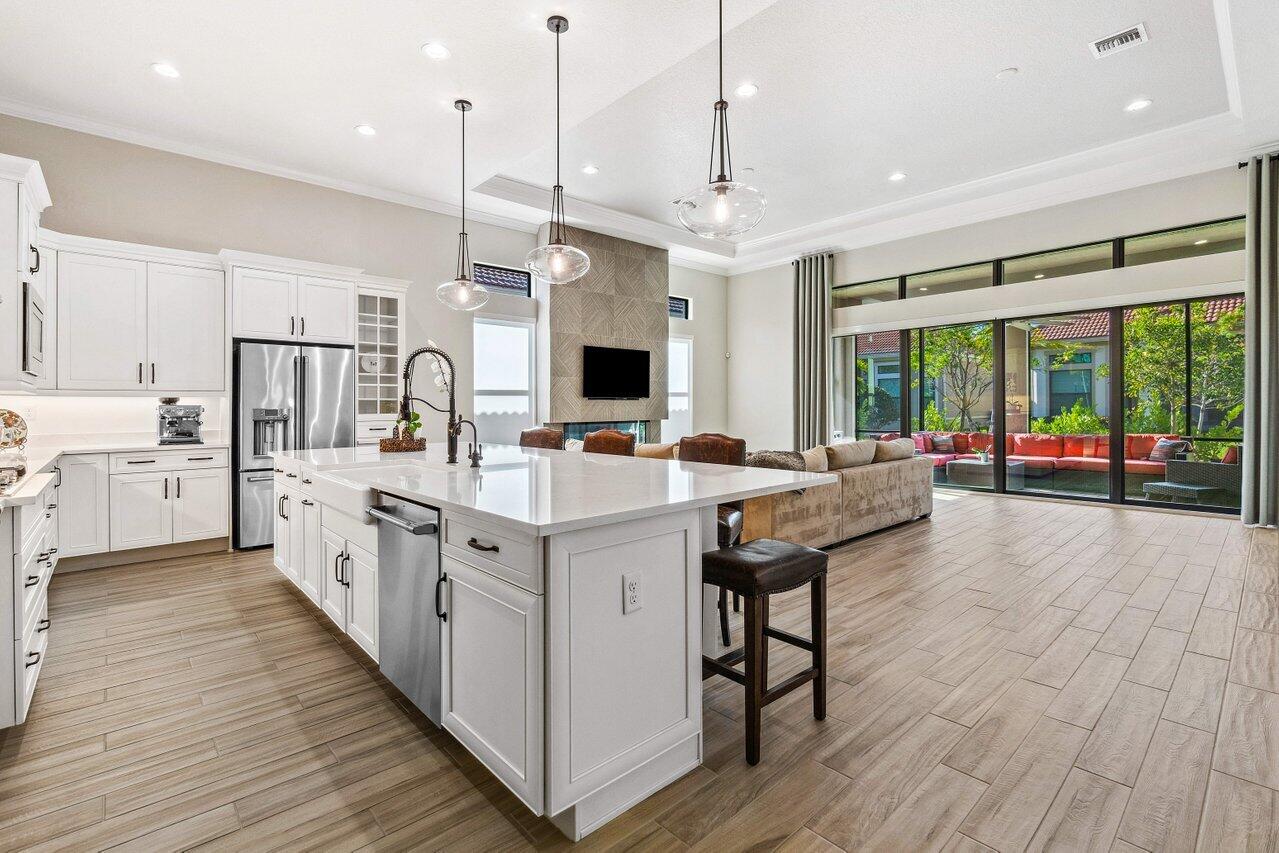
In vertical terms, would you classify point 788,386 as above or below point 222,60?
below

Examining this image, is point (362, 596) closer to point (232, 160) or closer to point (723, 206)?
point (723, 206)

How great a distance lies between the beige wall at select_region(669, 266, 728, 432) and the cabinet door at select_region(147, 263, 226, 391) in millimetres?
5942

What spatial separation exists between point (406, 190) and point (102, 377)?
3.00 metres

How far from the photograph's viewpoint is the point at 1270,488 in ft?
17.0

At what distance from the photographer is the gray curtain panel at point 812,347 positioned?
27.4 ft

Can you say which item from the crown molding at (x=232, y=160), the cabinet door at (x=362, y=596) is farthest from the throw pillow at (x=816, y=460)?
the crown molding at (x=232, y=160)

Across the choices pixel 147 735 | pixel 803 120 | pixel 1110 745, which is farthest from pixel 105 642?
pixel 803 120

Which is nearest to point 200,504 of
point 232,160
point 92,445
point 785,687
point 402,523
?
point 92,445

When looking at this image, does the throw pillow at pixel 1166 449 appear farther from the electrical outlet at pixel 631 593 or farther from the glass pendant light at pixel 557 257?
the electrical outlet at pixel 631 593

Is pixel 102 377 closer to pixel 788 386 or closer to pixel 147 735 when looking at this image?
pixel 147 735

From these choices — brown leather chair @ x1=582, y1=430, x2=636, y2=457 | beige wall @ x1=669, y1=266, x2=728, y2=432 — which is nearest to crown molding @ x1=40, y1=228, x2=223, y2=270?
brown leather chair @ x1=582, y1=430, x2=636, y2=457

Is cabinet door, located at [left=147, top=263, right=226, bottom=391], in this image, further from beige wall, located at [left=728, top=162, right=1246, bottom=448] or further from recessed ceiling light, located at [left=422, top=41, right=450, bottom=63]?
beige wall, located at [left=728, top=162, right=1246, bottom=448]

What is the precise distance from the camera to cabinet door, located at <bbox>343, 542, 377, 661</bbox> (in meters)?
2.29

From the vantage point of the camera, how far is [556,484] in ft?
6.89
